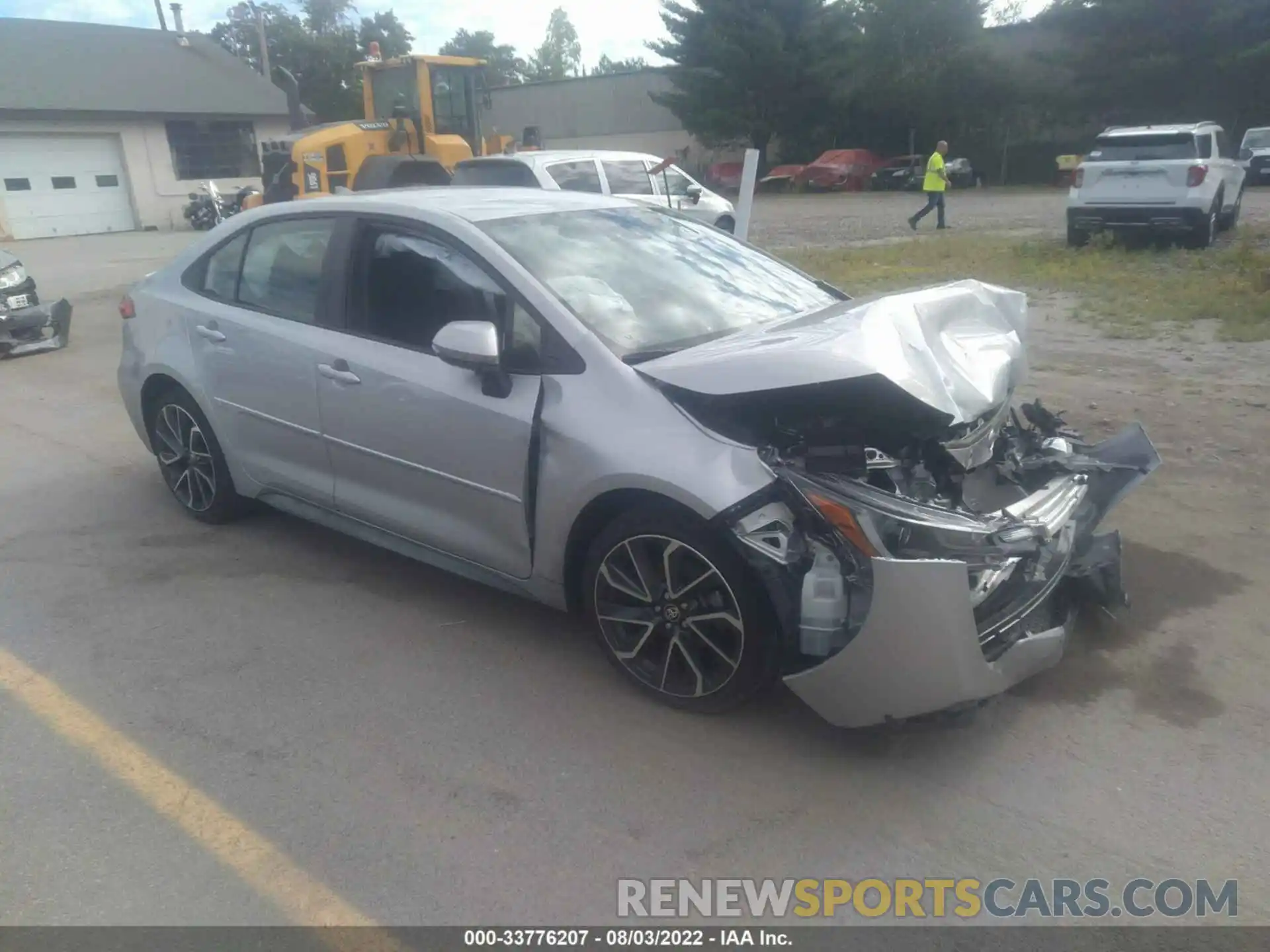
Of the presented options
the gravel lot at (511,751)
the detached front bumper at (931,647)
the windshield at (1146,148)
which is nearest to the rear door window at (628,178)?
the windshield at (1146,148)

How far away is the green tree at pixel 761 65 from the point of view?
137 ft

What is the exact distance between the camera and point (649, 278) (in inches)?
167

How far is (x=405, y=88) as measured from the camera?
17.4 meters

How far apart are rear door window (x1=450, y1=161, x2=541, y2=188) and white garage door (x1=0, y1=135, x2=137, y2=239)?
2033 cm

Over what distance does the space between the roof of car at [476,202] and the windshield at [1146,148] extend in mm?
12204

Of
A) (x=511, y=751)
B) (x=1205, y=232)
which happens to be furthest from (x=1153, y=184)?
(x=511, y=751)

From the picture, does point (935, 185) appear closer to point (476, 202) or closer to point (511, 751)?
point (476, 202)

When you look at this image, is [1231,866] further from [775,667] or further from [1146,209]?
[1146,209]

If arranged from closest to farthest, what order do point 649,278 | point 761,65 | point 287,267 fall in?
point 649,278
point 287,267
point 761,65

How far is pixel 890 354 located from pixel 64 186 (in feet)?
103

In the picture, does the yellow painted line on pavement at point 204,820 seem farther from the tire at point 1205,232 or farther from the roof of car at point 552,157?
the tire at point 1205,232

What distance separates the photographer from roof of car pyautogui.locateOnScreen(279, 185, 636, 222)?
4.31 meters

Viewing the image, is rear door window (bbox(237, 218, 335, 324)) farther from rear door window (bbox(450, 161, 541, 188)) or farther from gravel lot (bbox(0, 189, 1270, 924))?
rear door window (bbox(450, 161, 541, 188))

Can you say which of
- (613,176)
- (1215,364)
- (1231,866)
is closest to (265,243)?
(1231,866)
